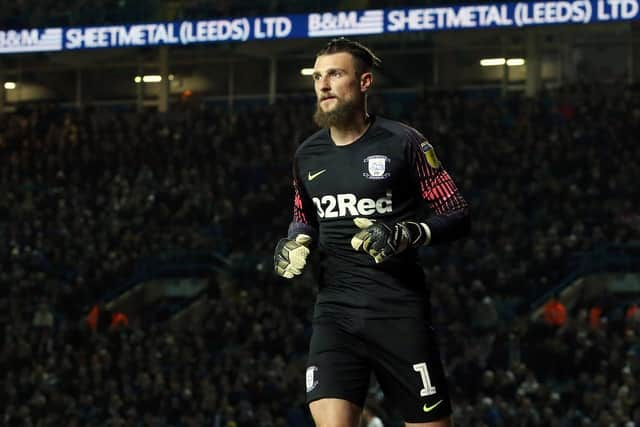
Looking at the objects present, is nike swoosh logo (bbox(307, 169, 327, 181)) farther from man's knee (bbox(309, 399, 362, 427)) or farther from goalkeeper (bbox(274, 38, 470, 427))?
man's knee (bbox(309, 399, 362, 427))

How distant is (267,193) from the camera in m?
29.1

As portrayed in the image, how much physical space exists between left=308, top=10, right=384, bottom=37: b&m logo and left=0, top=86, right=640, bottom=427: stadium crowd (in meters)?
2.61

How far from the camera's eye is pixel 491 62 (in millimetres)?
35469

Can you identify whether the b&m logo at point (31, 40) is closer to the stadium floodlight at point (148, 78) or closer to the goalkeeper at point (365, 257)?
the stadium floodlight at point (148, 78)

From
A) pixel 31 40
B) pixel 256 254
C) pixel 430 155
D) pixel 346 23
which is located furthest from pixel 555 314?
pixel 430 155

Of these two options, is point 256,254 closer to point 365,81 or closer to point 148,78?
point 148,78

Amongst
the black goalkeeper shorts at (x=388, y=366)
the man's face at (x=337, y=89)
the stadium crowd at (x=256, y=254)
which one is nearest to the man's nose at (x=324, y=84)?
the man's face at (x=337, y=89)

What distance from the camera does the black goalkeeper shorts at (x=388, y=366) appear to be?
19.8 ft

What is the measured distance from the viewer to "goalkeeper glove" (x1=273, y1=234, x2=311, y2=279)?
19.7 ft

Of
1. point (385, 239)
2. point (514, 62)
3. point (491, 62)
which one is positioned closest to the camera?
point (385, 239)

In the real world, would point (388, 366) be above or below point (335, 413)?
above

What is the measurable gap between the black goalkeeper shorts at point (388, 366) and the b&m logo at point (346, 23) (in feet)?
74.6

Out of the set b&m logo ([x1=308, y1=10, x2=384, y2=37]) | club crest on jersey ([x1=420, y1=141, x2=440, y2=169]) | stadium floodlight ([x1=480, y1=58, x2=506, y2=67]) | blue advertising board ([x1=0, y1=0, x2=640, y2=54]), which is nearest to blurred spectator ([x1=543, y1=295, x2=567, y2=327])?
blue advertising board ([x1=0, y1=0, x2=640, y2=54])

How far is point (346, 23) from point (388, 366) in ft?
75.1
